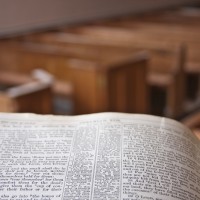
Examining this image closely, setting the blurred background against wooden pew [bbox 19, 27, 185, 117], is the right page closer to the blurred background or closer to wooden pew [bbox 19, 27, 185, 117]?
the blurred background

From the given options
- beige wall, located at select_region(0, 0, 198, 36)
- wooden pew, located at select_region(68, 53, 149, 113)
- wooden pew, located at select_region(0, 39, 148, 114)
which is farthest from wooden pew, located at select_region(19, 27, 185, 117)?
beige wall, located at select_region(0, 0, 198, 36)

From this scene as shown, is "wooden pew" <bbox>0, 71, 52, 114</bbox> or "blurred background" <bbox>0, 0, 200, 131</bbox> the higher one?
"blurred background" <bbox>0, 0, 200, 131</bbox>

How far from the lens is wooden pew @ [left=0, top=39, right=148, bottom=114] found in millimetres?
2438

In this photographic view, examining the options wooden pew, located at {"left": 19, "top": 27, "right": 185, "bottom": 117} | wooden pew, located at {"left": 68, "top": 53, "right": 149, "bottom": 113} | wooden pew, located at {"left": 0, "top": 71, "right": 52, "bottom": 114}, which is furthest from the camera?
wooden pew, located at {"left": 19, "top": 27, "right": 185, "bottom": 117}

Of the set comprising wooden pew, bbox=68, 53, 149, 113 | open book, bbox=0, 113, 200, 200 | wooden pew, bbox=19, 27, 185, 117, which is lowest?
open book, bbox=0, 113, 200, 200

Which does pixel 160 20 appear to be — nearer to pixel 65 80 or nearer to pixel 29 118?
pixel 65 80

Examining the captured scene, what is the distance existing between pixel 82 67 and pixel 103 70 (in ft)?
0.42

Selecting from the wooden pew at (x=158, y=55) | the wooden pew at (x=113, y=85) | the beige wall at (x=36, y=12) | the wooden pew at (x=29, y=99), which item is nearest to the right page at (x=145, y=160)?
the beige wall at (x=36, y=12)

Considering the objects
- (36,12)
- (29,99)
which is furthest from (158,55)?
(36,12)

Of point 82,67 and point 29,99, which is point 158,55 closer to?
point 82,67

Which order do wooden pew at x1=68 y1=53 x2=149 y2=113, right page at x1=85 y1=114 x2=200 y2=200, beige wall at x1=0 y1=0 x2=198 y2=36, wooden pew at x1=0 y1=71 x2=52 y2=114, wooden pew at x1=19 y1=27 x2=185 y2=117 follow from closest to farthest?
right page at x1=85 y1=114 x2=200 y2=200
beige wall at x1=0 y1=0 x2=198 y2=36
wooden pew at x1=0 y1=71 x2=52 y2=114
wooden pew at x1=68 y1=53 x2=149 y2=113
wooden pew at x1=19 y1=27 x2=185 y2=117

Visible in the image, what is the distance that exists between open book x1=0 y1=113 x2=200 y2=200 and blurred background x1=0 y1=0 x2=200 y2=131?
29.0 inches

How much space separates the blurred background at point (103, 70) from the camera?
2219 mm

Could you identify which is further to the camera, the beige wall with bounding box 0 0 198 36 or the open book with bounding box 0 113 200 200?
the beige wall with bounding box 0 0 198 36
